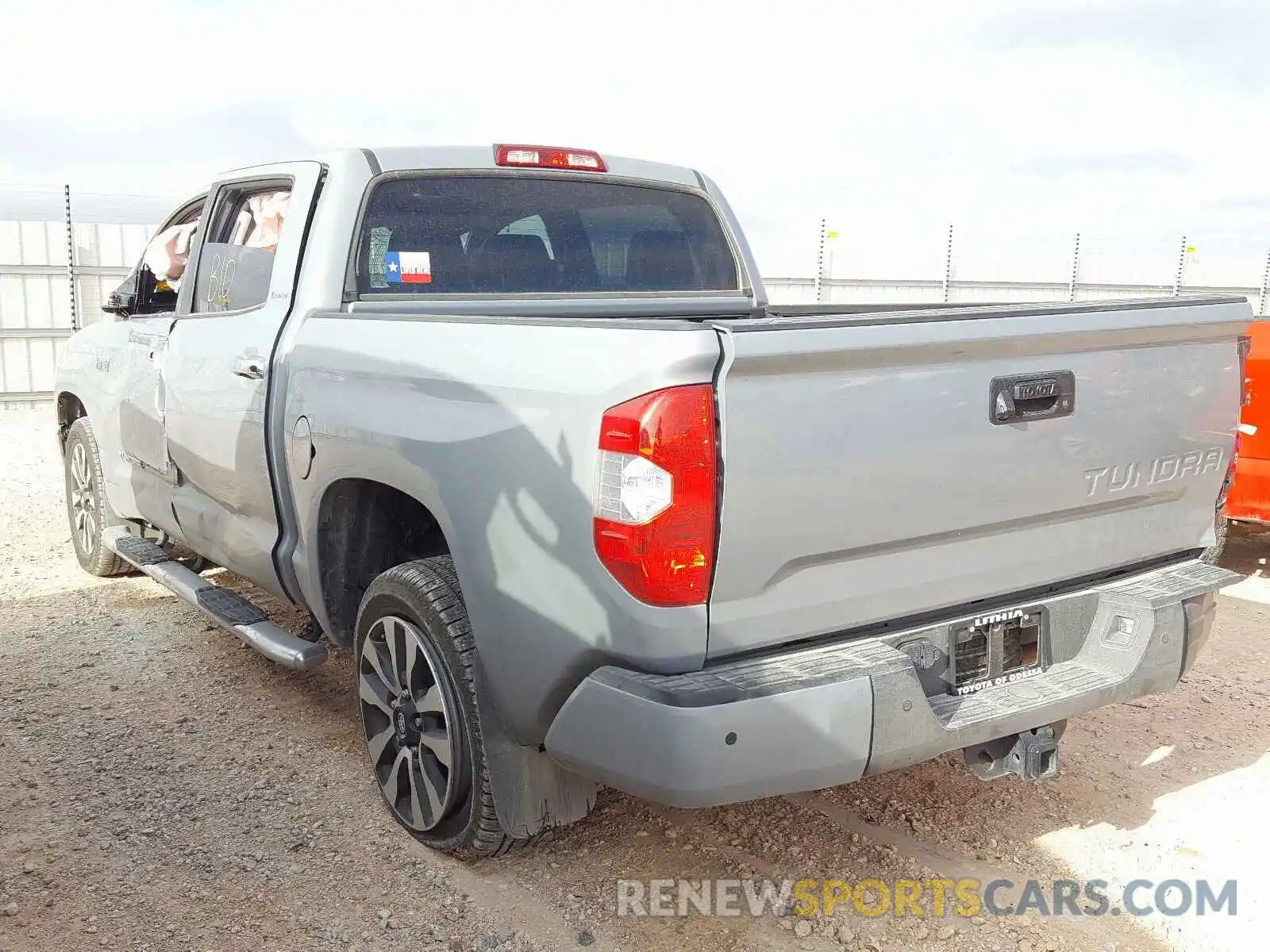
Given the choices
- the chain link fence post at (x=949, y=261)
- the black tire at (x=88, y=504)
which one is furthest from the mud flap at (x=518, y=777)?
the chain link fence post at (x=949, y=261)

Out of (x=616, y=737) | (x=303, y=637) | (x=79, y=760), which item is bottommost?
(x=79, y=760)

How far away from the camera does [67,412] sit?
20.1 feet

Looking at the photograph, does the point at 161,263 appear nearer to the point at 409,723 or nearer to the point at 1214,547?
the point at 409,723

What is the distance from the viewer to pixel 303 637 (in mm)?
4109

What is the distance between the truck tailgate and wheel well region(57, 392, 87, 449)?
15.3 ft

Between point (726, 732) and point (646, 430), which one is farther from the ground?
point (646, 430)

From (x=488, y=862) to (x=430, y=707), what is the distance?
0.51m

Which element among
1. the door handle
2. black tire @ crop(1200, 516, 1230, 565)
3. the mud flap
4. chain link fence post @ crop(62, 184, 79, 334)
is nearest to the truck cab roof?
the door handle

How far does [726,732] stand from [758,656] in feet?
0.84

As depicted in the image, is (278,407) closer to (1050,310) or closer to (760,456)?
(760,456)

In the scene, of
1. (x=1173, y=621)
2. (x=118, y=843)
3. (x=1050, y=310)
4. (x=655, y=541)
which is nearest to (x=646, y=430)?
(x=655, y=541)

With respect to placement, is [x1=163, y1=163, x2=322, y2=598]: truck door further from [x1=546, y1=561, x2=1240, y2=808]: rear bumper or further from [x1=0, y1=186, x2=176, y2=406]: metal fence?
[x1=0, y1=186, x2=176, y2=406]: metal fence

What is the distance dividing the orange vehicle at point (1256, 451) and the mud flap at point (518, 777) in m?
4.32

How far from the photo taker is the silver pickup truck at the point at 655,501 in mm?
2354
